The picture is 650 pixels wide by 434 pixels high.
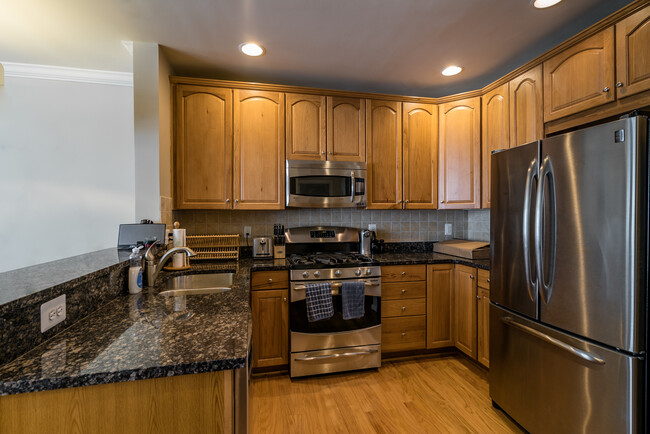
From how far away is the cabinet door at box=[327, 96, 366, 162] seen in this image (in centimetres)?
262

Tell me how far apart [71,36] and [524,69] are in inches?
128

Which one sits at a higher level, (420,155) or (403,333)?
(420,155)

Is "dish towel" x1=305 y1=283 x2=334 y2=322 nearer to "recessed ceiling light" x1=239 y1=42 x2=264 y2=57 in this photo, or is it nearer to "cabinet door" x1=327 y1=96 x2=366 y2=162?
"cabinet door" x1=327 y1=96 x2=366 y2=162

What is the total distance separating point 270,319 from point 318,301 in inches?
15.8

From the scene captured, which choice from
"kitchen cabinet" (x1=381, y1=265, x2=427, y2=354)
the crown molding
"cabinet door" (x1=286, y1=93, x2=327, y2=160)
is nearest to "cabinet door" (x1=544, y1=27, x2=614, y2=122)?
"kitchen cabinet" (x1=381, y1=265, x2=427, y2=354)

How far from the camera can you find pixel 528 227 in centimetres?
159

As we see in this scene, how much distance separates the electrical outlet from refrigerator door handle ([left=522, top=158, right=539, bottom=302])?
209 cm

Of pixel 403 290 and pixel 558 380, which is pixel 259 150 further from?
pixel 558 380

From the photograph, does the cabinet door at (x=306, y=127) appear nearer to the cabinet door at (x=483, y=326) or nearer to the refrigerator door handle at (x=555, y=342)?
the cabinet door at (x=483, y=326)

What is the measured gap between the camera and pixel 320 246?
285cm

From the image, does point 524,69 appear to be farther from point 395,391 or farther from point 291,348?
point 291,348

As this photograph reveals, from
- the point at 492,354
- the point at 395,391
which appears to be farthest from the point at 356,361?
the point at 492,354

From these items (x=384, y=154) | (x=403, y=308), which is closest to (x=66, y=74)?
(x=384, y=154)

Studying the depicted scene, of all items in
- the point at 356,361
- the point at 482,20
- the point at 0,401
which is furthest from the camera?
the point at 356,361
